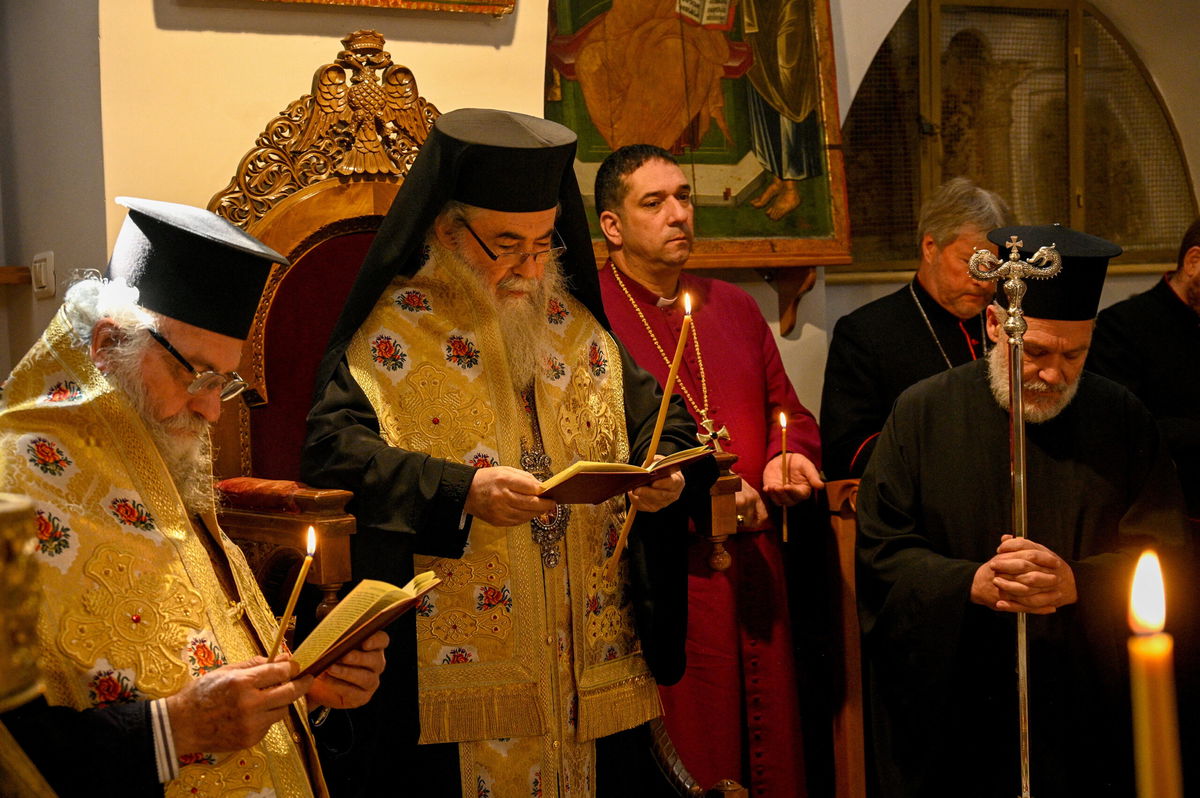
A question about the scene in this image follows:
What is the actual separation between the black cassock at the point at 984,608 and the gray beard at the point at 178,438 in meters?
1.90

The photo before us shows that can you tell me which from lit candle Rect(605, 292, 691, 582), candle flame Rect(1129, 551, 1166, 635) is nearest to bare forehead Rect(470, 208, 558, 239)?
lit candle Rect(605, 292, 691, 582)

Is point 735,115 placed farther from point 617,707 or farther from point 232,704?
point 232,704

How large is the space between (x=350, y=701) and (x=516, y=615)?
71cm

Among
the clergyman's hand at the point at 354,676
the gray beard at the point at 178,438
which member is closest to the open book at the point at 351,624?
the clergyman's hand at the point at 354,676

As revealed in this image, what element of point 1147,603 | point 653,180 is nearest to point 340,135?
point 653,180

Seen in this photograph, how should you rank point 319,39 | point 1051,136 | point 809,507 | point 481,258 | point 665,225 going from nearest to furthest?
point 481,258 < point 319,39 < point 665,225 < point 809,507 < point 1051,136

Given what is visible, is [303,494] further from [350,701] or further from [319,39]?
[319,39]

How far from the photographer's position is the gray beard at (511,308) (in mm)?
3105

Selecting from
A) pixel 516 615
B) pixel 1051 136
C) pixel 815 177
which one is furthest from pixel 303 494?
pixel 1051 136

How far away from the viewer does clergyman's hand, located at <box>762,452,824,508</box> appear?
4.04 m

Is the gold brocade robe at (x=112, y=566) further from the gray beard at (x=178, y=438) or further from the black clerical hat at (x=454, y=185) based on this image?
the black clerical hat at (x=454, y=185)

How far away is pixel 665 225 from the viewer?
4.15 m

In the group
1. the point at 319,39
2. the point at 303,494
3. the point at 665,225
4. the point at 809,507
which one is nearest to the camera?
the point at 303,494

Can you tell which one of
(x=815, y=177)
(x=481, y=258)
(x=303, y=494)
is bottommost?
(x=303, y=494)
